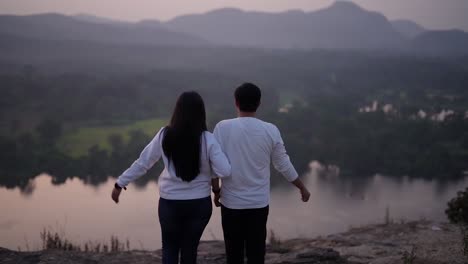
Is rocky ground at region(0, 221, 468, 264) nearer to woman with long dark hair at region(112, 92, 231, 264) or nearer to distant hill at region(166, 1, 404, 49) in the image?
woman with long dark hair at region(112, 92, 231, 264)

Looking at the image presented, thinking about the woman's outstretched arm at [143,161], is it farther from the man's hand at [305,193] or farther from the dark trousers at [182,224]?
the man's hand at [305,193]

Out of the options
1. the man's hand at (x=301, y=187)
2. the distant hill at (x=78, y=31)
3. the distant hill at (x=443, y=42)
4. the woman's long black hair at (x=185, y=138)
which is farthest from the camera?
the distant hill at (x=78, y=31)

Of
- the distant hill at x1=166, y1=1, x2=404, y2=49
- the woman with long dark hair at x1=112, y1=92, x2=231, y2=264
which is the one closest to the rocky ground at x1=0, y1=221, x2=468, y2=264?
the woman with long dark hair at x1=112, y1=92, x2=231, y2=264

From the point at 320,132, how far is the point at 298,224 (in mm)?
Answer: 19693

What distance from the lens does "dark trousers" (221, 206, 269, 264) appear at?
1953 mm

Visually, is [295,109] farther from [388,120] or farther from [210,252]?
[210,252]

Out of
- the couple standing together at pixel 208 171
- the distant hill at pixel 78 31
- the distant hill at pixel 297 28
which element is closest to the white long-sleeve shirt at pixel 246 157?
the couple standing together at pixel 208 171

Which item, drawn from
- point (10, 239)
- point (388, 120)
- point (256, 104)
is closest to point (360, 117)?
point (388, 120)

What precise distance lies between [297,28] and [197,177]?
476 feet

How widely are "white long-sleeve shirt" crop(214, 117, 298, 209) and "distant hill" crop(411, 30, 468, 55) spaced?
65309mm

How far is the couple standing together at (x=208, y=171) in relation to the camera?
187 cm

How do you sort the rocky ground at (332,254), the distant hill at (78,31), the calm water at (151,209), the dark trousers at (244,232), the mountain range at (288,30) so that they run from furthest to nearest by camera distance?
1. the mountain range at (288,30)
2. the distant hill at (78,31)
3. the calm water at (151,209)
4. the rocky ground at (332,254)
5. the dark trousers at (244,232)

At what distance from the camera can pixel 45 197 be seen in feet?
78.1

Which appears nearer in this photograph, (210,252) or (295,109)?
(210,252)
